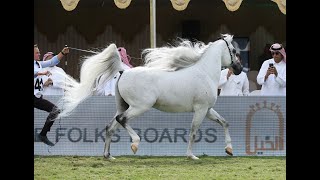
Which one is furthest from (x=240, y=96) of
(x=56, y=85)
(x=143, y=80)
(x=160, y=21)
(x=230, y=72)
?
(x=160, y=21)

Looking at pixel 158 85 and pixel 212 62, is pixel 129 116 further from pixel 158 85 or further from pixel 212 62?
pixel 212 62

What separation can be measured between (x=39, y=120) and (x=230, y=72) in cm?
337

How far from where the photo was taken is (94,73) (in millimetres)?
11836

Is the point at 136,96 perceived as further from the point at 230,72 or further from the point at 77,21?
the point at 77,21

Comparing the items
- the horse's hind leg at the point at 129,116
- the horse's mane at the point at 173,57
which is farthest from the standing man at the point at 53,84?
the horse's hind leg at the point at 129,116

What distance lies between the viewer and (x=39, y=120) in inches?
497

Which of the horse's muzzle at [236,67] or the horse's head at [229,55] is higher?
the horse's head at [229,55]

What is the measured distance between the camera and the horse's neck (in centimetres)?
1209

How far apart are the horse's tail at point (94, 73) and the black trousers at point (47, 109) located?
449 millimetres

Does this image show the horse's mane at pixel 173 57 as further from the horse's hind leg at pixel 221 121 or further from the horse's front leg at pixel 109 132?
the horse's front leg at pixel 109 132

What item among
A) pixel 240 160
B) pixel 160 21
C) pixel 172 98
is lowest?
pixel 240 160

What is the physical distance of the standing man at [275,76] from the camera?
13086 millimetres

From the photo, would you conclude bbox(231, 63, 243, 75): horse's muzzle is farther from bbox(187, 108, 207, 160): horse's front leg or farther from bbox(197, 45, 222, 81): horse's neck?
bbox(187, 108, 207, 160): horse's front leg
